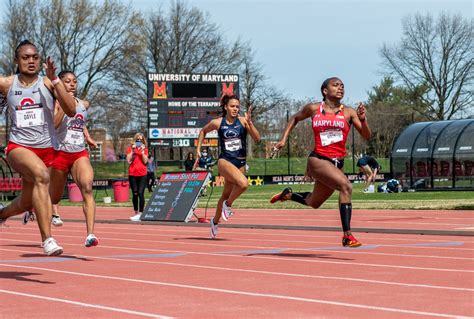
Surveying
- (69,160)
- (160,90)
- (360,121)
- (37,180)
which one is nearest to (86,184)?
(69,160)

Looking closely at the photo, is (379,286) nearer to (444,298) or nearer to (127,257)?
(444,298)

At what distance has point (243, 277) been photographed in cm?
930

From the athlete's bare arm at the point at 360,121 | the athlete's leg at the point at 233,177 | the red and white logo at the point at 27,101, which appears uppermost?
the red and white logo at the point at 27,101

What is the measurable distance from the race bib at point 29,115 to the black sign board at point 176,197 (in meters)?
9.74

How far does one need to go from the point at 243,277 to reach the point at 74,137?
459 centimetres

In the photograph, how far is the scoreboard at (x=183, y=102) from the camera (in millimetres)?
45812

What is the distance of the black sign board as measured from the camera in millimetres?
20219

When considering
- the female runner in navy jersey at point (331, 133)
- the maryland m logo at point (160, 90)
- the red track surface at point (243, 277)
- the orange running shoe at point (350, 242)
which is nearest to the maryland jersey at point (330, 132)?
the female runner in navy jersey at point (331, 133)

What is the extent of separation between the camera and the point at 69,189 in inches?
1532

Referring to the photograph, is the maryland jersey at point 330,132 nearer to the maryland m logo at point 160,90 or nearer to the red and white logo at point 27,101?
the red and white logo at point 27,101

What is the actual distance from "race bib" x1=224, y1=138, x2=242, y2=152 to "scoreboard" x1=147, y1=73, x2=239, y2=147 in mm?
30782

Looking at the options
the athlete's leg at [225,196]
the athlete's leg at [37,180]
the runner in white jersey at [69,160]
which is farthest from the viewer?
the athlete's leg at [225,196]

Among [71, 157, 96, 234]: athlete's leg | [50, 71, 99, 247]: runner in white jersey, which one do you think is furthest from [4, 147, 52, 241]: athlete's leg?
[50, 71, 99, 247]: runner in white jersey

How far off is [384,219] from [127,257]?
852cm
